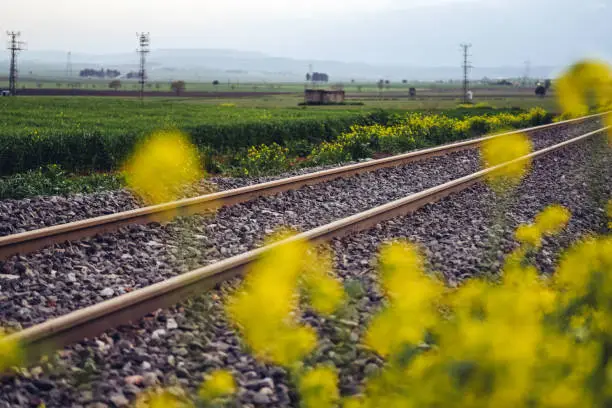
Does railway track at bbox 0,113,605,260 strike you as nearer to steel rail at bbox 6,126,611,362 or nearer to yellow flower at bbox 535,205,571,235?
steel rail at bbox 6,126,611,362

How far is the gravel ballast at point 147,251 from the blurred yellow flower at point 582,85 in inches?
134

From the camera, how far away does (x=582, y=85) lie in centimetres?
416

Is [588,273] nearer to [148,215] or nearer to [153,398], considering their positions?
[153,398]

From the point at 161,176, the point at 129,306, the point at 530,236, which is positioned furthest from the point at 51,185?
the point at 530,236

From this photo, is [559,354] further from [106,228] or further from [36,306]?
[106,228]

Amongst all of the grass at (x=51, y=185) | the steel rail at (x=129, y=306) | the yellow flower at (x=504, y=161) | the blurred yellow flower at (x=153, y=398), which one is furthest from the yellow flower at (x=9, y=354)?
the yellow flower at (x=504, y=161)

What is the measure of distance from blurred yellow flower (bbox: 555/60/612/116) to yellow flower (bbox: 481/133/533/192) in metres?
6.43

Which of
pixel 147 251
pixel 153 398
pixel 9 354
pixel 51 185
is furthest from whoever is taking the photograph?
pixel 51 185

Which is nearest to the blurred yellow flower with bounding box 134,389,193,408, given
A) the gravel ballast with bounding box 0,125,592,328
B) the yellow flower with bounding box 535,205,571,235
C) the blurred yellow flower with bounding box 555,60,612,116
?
the gravel ballast with bounding box 0,125,592,328

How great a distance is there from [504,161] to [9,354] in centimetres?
1152

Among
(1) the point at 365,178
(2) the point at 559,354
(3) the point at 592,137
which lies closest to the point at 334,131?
(3) the point at 592,137

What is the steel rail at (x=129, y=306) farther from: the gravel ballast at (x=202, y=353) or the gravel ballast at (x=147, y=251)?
the gravel ballast at (x=147, y=251)

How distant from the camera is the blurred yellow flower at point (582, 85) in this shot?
3854 millimetres

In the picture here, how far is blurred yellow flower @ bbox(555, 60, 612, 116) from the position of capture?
3.85 metres
